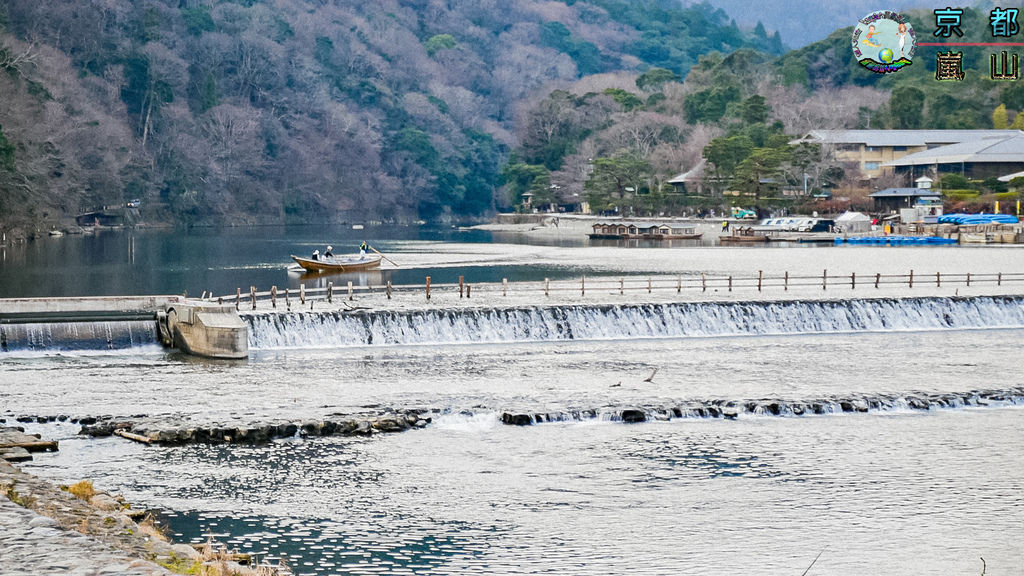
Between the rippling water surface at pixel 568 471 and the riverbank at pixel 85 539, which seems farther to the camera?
the rippling water surface at pixel 568 471

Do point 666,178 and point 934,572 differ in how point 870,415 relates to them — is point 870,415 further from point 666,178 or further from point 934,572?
point 666,178

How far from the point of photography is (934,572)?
16.0 metres

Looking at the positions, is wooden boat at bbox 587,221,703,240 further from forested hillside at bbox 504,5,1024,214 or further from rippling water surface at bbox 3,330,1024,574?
rippling water surface at bbox 3,330,1024,574

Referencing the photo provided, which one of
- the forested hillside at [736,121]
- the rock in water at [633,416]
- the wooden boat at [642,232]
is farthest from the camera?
the forested hillside at [736,121]

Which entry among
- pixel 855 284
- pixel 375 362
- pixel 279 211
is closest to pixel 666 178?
pixel 279 211

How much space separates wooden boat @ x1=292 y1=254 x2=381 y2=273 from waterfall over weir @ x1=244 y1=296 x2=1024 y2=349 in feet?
71.1

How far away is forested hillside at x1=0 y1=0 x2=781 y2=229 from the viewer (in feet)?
346

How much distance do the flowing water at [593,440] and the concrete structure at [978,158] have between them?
55.1 metres

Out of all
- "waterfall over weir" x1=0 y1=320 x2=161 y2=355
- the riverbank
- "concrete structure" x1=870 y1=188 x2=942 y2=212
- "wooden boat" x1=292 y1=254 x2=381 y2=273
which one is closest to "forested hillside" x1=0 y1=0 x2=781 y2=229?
"wooden boat" x1=292 y1=254 x2=381 y2=273

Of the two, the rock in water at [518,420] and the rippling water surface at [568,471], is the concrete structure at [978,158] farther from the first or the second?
the rock in water at [518,420]

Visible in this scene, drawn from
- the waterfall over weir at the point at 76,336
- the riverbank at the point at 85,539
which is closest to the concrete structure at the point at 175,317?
the waterfall over weir at the point at 76,336

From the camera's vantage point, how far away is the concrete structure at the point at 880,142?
339ft

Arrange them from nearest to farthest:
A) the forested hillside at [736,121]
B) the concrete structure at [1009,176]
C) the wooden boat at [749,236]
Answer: the concrete structure at [1009,176] → the wooden boat at [749,236] → the forested hillside at [736,121]

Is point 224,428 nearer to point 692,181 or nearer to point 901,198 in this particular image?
point 901,198
